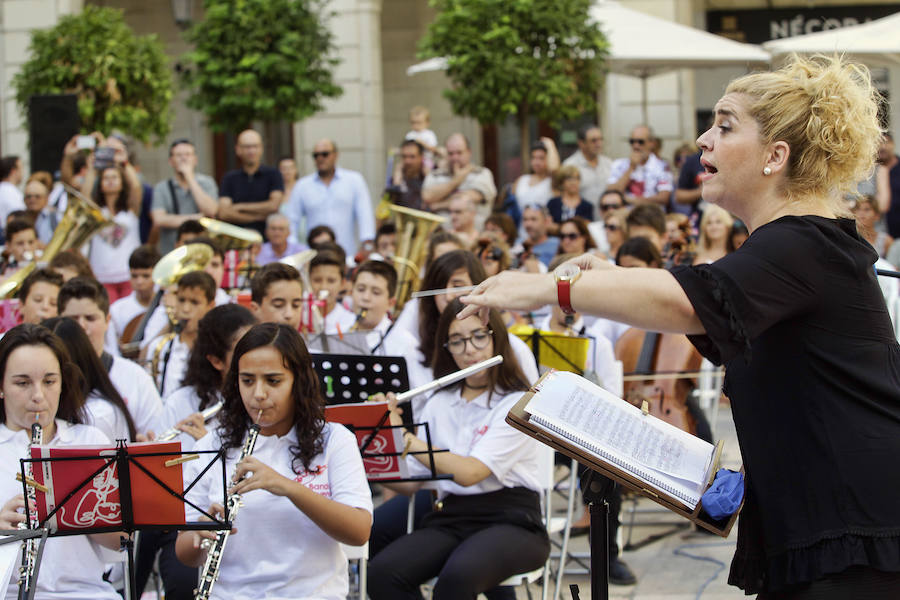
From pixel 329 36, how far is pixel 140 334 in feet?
18.9

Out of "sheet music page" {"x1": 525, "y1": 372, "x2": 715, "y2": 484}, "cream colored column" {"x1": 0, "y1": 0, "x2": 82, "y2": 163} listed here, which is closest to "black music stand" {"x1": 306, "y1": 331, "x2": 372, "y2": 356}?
"sheet music page" {"x1": 525, "y1": 372, "x2": 715, "y2": 484}

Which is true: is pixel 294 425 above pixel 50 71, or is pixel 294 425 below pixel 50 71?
below

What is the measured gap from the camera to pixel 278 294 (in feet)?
18.7

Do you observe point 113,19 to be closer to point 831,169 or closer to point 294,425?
point 294,425

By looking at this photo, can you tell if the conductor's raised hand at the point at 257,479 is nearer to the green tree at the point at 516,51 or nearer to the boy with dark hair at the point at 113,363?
the boy with dark hair at the point at 113,363

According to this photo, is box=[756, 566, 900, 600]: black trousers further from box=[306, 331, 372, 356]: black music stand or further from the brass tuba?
the brass tuba

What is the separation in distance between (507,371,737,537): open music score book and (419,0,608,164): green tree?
876 centimetres

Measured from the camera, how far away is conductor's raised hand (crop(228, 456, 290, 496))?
10.8 ft

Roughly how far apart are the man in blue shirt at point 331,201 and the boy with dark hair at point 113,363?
4.52 meters

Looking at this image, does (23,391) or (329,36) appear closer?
(23,391)

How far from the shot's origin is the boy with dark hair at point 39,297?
5.88 m

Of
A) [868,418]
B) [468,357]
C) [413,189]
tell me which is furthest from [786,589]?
[413,189]

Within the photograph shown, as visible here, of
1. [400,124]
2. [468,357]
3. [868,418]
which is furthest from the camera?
[400,124]

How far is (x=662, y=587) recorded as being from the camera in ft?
17.5
